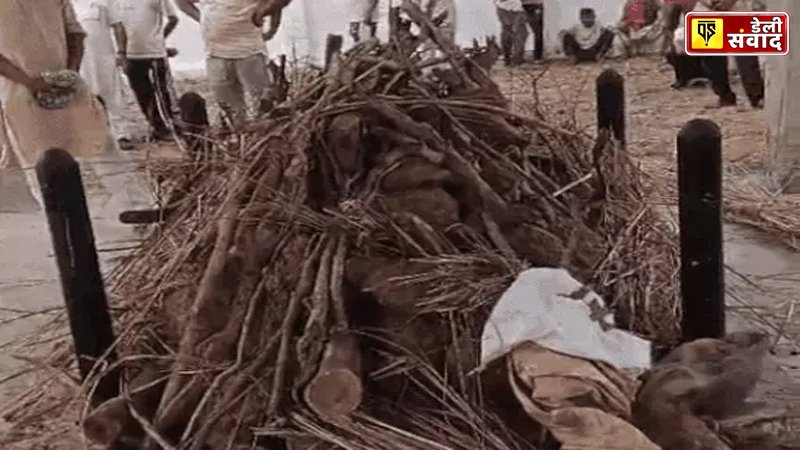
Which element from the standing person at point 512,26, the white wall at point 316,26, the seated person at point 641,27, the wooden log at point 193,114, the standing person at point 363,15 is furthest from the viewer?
the seated person at point 641,27

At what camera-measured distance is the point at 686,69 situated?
7.61 meters

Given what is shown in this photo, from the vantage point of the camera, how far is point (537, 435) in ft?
5.94

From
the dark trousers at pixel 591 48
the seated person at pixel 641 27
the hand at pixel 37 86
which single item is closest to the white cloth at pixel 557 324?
the hand at pixel 37 86

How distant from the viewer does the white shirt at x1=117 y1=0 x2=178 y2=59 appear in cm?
655

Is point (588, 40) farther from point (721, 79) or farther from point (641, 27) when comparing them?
point (721, 79)

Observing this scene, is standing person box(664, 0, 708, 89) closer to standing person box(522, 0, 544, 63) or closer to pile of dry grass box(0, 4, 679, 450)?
standing person box(522, 0, 544, 63)

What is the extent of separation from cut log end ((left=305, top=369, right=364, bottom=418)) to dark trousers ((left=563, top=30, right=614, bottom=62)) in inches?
291

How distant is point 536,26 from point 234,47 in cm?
404

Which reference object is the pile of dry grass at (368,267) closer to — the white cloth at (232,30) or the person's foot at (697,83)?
the white cloth at (232,30)

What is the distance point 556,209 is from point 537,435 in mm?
490

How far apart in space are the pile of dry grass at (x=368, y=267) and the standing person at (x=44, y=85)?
1519 millimetres

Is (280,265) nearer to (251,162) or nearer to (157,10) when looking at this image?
(251,162)

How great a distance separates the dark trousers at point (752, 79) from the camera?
6578mm

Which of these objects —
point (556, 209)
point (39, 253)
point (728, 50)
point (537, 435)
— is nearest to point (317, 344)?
point (537, 435)
